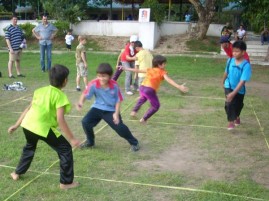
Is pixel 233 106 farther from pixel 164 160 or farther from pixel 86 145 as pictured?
pixel 86 145

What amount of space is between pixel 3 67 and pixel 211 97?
8849mm

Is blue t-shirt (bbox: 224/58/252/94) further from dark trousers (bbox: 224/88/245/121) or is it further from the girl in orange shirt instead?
the girl in orange shirt

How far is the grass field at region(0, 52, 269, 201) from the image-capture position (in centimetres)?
420

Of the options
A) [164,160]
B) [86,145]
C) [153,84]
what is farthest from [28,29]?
[164,160]

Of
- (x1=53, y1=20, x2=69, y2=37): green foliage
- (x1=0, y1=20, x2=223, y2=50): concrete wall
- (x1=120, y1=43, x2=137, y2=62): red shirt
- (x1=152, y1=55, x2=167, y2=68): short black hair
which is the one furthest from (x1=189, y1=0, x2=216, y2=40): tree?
(x1=152, y1=55, x2=167, y2=68): short black hair

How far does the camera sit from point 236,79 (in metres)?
6.64

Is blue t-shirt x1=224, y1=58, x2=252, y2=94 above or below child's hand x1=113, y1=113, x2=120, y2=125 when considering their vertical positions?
above

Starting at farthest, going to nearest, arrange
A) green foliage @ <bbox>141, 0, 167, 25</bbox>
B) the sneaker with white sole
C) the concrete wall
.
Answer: the concrete wall
green foliage @ <bbox>141, 0, 167, 25</bbox>
the sneaker with white sole

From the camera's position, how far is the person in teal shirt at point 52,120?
3.89m

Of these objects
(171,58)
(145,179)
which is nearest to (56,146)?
(145,179)

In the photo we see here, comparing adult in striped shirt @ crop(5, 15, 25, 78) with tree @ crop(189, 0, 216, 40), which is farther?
tree @ crop(189, 0, 216, 40)

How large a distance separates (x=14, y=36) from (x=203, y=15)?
537 inches

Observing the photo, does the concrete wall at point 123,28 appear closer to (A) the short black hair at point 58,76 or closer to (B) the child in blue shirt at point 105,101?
(B) the child in blue shirt at point 105,101

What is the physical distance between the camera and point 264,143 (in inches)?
241
